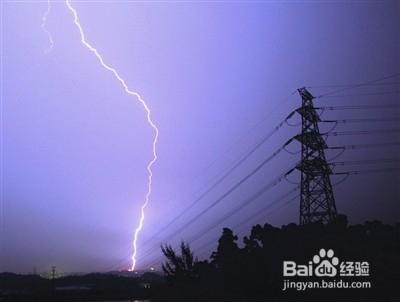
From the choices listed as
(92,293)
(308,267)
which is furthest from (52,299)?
(308,267)

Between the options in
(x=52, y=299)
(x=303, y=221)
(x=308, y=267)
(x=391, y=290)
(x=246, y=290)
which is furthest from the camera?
(x=52, y=299)

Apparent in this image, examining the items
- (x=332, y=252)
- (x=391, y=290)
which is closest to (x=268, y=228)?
(x=332, y=252)

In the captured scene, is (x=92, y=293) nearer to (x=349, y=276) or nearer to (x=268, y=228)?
(x=268, y=228)

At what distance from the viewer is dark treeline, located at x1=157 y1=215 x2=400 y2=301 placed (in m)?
24.9

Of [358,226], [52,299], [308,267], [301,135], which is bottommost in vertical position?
[52,299]

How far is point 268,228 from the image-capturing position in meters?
34.2

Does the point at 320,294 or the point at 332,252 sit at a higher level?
the point at 332,252

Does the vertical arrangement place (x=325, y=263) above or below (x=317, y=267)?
above

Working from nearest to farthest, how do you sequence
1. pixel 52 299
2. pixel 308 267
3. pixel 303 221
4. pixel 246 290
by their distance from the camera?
pixel 308 267, pixel 246 290, pixel 303 221, pixel 52 299

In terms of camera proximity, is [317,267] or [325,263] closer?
[325,263]

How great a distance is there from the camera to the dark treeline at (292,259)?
24.9m

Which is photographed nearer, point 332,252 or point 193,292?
point 332,252

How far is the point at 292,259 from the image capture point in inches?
1051

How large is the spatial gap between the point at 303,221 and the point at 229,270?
5115 mm
